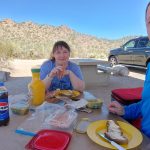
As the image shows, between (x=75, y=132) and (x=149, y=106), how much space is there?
556 mm

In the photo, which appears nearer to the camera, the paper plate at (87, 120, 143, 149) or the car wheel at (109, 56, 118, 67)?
the paper plate at (87, 120, 143, 149)

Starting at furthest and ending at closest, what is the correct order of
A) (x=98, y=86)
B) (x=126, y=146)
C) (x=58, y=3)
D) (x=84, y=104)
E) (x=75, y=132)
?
1. (x=58, y=3)
2. (x=98, y=86)
3. (x=84, y=104)
4. (x=75, y=132)
5. (x=126, y=146)

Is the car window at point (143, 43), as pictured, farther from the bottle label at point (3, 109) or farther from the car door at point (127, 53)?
the bottle label at point (3, 109)

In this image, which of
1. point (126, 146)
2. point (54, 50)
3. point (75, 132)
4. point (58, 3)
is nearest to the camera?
point (126, 146)

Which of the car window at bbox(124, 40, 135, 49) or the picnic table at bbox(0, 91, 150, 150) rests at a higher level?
the car window at bbox(124, 40, 135, 49)

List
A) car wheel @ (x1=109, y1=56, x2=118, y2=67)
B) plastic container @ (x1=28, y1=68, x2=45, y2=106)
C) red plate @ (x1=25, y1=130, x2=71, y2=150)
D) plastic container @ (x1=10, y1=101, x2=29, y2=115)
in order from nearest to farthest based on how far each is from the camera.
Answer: red plate @ (x1=25, y1=130, x2=71, y2=150) → plastic container @ (x1=10, y1=101, x2=29, y2=115) → plastic container @ (x1=28, y1=68, x2=45, y2=106) → car wheel @ (x1=109, y1=56, x2=118, y2=67)

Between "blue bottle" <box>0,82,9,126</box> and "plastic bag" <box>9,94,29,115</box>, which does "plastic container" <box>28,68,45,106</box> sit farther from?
"blue bottle" <box>0,82,9,126</box>

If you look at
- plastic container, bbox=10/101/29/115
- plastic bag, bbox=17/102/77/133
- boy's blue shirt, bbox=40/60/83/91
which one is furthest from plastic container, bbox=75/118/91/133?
boy's blue shirt, bbox=40/60/83/91

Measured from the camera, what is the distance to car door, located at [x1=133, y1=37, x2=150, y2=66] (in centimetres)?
864

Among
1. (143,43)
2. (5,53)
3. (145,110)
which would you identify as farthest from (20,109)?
(5,53)

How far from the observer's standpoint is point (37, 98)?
1722 millimetres

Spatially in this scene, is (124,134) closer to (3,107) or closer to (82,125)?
(82,125)

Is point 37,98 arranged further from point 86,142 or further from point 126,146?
point 126,146

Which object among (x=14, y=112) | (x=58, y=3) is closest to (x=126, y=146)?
(x=14, y=112)
